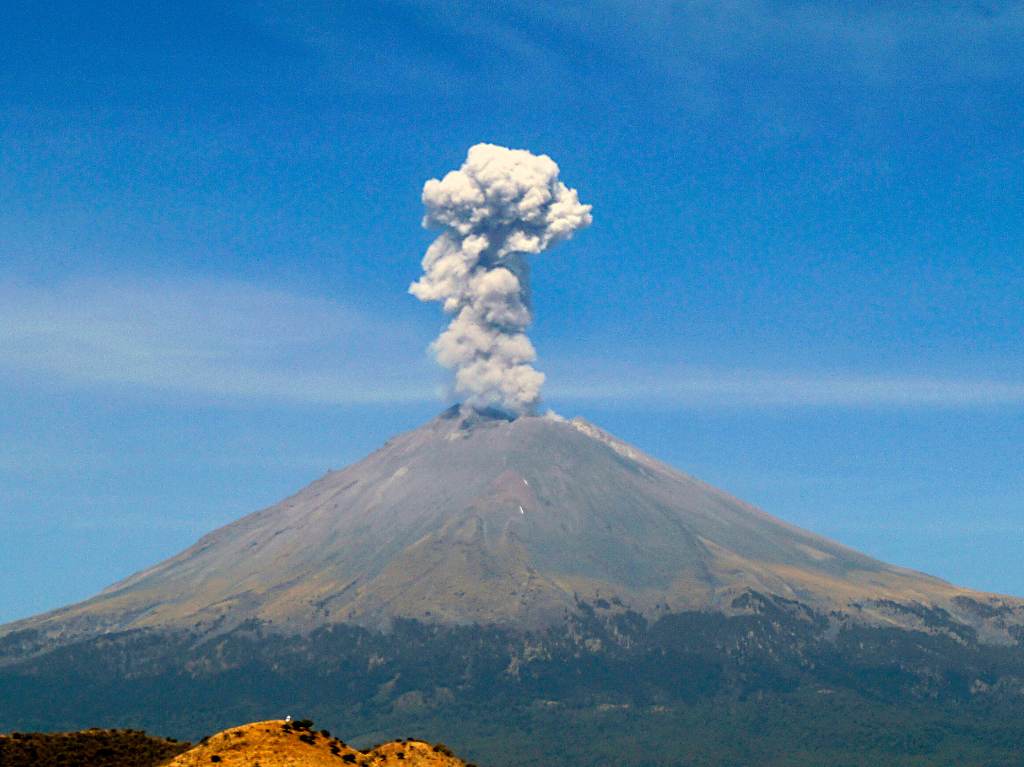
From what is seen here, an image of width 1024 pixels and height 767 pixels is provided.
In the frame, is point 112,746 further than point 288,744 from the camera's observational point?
Yes

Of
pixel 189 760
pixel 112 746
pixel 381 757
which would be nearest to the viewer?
pixel 189 760

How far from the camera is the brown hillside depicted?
6425 cm

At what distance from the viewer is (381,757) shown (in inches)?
A: 2746

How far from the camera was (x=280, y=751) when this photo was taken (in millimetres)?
64875

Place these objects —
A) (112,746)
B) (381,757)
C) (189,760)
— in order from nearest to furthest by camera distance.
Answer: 1. (189,760)
2. (381,757)
3. (112,746)

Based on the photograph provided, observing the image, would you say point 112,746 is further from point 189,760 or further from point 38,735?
point 189,760

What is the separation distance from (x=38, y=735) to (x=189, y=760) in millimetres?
31458

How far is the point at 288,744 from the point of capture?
6569 centimetres

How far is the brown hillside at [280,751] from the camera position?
211ft

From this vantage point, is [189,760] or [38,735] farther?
[38,735]

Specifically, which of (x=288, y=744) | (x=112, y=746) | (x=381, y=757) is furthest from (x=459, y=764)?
(x=112, y=746)

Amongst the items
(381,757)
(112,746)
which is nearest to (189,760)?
(381,757)

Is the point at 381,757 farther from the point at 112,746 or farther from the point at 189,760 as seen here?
the point at 112,746

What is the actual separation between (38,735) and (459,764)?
32.0 meters
